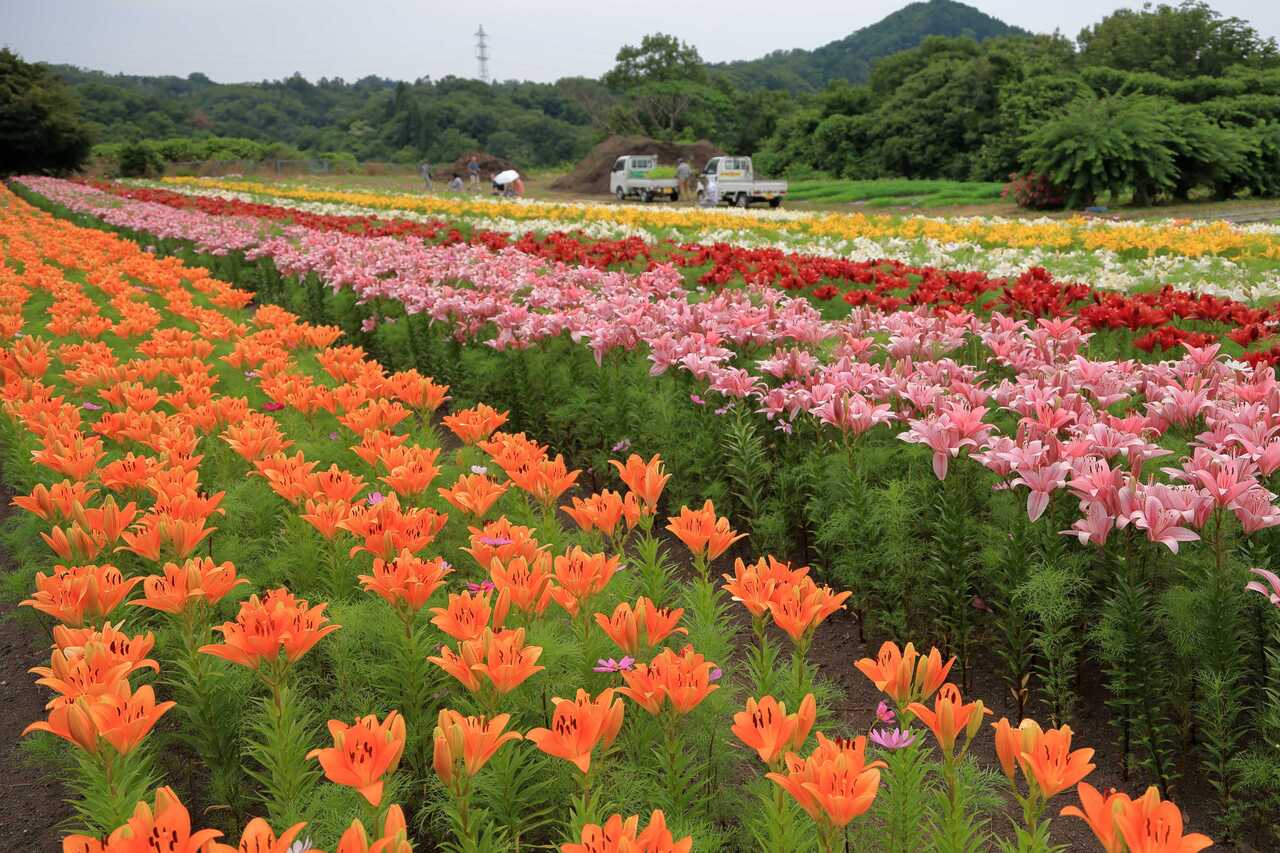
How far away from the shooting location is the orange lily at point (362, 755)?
1757 millimetres

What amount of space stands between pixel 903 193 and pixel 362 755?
36.0 meters

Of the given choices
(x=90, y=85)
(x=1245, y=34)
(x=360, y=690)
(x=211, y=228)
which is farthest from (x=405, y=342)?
(x=90, y=85)

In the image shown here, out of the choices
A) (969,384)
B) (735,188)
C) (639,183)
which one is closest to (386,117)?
(639,183)

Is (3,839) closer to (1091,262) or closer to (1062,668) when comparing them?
(1062,668)

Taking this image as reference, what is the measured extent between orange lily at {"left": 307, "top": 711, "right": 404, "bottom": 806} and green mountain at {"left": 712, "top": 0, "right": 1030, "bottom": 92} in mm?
114262

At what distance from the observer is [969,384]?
4.22m

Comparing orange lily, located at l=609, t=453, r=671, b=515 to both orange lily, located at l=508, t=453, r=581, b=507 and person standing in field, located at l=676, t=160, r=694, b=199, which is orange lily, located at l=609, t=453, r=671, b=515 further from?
person standing in field, located at l=676, t=160, r=694, b=199

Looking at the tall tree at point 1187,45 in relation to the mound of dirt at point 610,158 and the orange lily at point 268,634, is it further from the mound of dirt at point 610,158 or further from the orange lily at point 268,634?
the orange lily at point 268,634

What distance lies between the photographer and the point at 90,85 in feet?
287

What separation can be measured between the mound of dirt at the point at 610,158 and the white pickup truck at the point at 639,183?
4.98m

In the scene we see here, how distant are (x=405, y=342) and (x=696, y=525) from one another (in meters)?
6.49

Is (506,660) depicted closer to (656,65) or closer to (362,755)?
(362,755)

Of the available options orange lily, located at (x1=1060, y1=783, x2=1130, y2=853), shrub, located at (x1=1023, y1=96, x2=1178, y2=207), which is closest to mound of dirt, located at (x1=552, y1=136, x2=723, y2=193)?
shrub, located at (x1=1023, y1=96, x2=1178, y2=207)

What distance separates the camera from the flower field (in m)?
2.04
